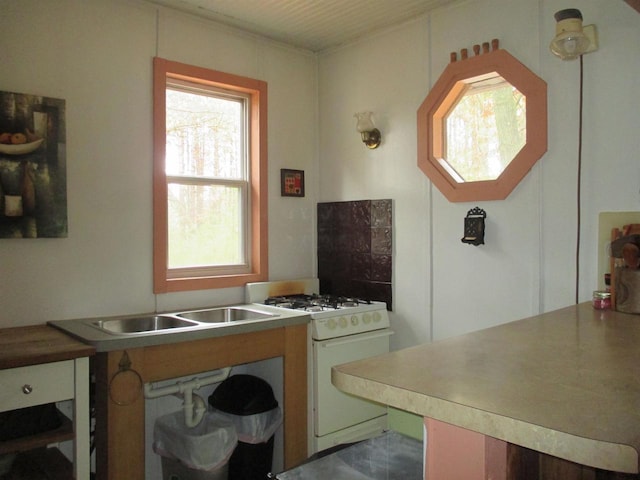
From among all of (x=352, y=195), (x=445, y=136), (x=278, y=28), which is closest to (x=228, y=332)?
(x=352, y=195)

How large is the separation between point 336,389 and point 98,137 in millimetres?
1756

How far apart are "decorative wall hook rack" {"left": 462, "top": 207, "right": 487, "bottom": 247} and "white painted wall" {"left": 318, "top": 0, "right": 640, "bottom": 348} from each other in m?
0.04

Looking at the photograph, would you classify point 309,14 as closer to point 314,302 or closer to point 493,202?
point 493,202

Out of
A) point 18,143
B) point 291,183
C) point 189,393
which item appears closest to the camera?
point 18,143

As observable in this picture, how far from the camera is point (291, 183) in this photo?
3.34 m

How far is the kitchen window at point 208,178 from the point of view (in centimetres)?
275

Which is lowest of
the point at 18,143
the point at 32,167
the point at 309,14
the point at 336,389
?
the point at 336,389

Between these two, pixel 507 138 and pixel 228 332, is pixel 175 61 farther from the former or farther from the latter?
pixel 507 138

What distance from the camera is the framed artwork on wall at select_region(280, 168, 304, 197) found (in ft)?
10.8

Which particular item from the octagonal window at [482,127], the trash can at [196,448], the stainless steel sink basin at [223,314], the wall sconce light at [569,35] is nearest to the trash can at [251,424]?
the trash can at [196,448]

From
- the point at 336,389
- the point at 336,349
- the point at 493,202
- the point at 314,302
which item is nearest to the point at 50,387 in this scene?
the point at 336,389

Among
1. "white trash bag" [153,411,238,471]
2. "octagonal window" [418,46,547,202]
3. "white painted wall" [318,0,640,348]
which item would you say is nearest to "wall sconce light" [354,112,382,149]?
"white painted wall" [318,0,640,348]

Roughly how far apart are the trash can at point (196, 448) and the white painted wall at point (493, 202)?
119cm

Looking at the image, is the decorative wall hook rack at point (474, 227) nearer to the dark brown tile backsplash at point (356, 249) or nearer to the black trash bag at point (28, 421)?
the dark brown tile backsplash at point (356, 249)
